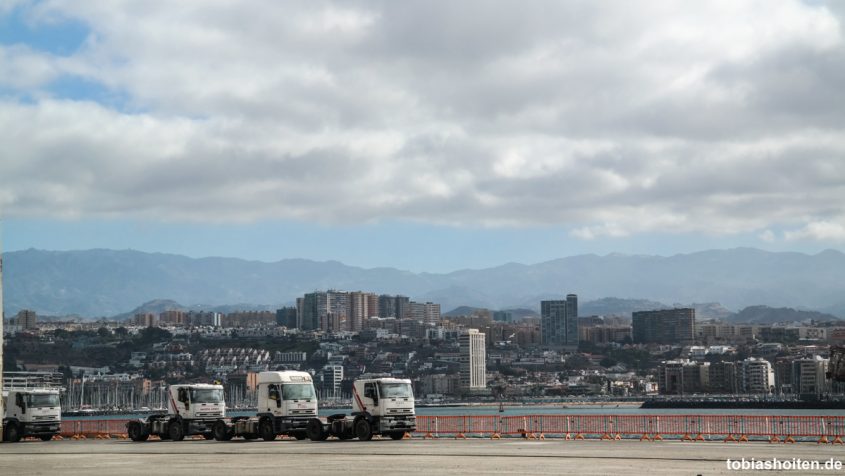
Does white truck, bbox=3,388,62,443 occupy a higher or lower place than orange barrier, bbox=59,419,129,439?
higher

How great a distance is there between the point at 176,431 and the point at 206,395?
225cm

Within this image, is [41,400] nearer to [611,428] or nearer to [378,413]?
[378,413]

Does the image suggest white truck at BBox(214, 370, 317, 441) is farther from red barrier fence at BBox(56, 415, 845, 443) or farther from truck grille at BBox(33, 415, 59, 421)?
truck grille at BBox(33, 415, 59, 421)

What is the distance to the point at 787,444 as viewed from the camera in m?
46.8

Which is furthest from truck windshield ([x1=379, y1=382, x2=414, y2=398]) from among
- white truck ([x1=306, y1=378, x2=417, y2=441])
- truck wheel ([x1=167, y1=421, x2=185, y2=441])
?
truck wheel ([x1=167, y1=421, x2=185, y2=441])

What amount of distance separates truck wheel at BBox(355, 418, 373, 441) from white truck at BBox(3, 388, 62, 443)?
17786 millimetres

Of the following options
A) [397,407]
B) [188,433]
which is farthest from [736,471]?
[188,433]

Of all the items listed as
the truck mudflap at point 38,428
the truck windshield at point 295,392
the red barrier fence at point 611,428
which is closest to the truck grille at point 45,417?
the truck mudflap at point 38,428

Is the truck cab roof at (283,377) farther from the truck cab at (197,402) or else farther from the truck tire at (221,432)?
the truck cab at (197,402)

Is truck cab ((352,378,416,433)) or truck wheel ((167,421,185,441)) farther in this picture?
truck wheel ((167,421,185,441))

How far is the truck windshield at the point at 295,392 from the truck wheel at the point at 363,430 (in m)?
3.29

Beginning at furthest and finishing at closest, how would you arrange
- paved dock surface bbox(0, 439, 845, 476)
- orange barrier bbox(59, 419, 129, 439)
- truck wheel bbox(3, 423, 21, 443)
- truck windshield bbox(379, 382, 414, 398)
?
orange barrier bbox(59, 419, 129, 439) < truck wheel bbox(3, 423, 21, 443) < truck windshield bbox(379, 382, 414, 398) < paved dock surface bbox(0, 439, 845, 476)

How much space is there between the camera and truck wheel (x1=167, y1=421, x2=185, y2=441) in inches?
2270

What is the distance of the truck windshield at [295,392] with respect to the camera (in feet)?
180
